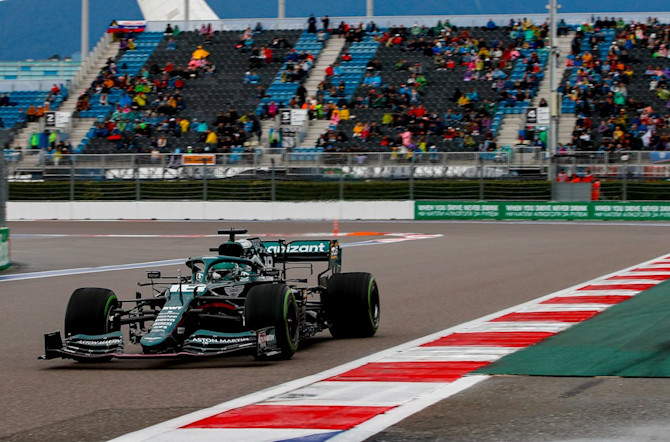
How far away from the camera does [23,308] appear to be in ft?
Answer: 41.9

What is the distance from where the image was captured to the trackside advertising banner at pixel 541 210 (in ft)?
110

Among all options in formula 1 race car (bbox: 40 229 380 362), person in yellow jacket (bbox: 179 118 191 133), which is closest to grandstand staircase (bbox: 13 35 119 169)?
person in yellow jacket (bbox: 179 118 191 133)

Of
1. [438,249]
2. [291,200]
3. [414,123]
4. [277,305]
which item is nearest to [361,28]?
[414,123]

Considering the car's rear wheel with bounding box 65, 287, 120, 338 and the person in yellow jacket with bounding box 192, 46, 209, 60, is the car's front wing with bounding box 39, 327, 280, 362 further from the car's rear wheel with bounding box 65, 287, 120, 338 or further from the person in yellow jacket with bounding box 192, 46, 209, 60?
the person in yellow jacket with bounding box 192, 46, 209, 60

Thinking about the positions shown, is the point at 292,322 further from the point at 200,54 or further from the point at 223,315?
the point at 200,54

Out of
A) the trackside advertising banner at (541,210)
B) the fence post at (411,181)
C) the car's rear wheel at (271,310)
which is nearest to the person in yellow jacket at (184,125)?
the fence post at (411,181)

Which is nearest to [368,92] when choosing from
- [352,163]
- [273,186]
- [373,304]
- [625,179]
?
[352,163]

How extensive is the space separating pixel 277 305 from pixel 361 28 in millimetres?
40048

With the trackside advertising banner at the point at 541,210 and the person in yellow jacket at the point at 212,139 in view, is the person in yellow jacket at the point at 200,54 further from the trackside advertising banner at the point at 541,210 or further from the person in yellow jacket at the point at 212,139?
the trackside advertising banner at the point at 541,210

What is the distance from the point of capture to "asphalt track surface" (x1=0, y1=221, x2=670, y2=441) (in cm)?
578

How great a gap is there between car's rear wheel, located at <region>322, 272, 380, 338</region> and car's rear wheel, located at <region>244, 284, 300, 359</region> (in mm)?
1433

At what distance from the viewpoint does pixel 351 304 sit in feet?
31.9

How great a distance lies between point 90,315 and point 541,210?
27.3m

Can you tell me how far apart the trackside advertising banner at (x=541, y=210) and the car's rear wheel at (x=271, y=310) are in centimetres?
2679
